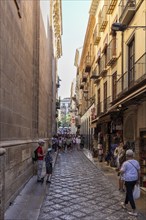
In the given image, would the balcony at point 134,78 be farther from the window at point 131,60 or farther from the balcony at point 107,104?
the balcony at point 107,104

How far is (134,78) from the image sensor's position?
14.8 metres

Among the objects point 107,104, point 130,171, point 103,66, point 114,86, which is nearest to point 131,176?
point 130,171

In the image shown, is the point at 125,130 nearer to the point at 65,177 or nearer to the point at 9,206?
the point at 65,177

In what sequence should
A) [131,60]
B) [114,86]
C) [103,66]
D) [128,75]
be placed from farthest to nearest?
[103,66] → [114,86] → [131,60] → [128,75]

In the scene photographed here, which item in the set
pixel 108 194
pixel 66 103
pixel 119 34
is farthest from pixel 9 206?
pixel 66 103

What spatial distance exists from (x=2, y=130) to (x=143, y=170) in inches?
247

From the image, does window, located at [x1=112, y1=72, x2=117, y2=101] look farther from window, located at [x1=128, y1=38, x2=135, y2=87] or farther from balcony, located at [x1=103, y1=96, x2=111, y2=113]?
window, located at [x1=128, y1=38, x2=135, y2=87]

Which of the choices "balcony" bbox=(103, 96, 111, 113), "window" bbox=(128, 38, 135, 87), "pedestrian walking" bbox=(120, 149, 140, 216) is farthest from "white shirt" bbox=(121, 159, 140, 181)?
"balcony" bbox=(103, 96, 111, 113)

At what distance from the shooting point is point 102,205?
927cm

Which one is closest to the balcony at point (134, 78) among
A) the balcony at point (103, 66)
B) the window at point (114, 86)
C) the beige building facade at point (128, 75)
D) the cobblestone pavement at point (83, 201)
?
the beige building facade at point (128, 75)

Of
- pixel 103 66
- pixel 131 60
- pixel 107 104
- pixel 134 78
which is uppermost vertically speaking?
pixel 103 66

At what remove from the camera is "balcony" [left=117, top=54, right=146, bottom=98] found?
1265 centimetres

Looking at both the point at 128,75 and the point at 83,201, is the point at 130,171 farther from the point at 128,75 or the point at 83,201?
the point at 128,75

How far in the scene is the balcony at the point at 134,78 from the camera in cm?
1265
